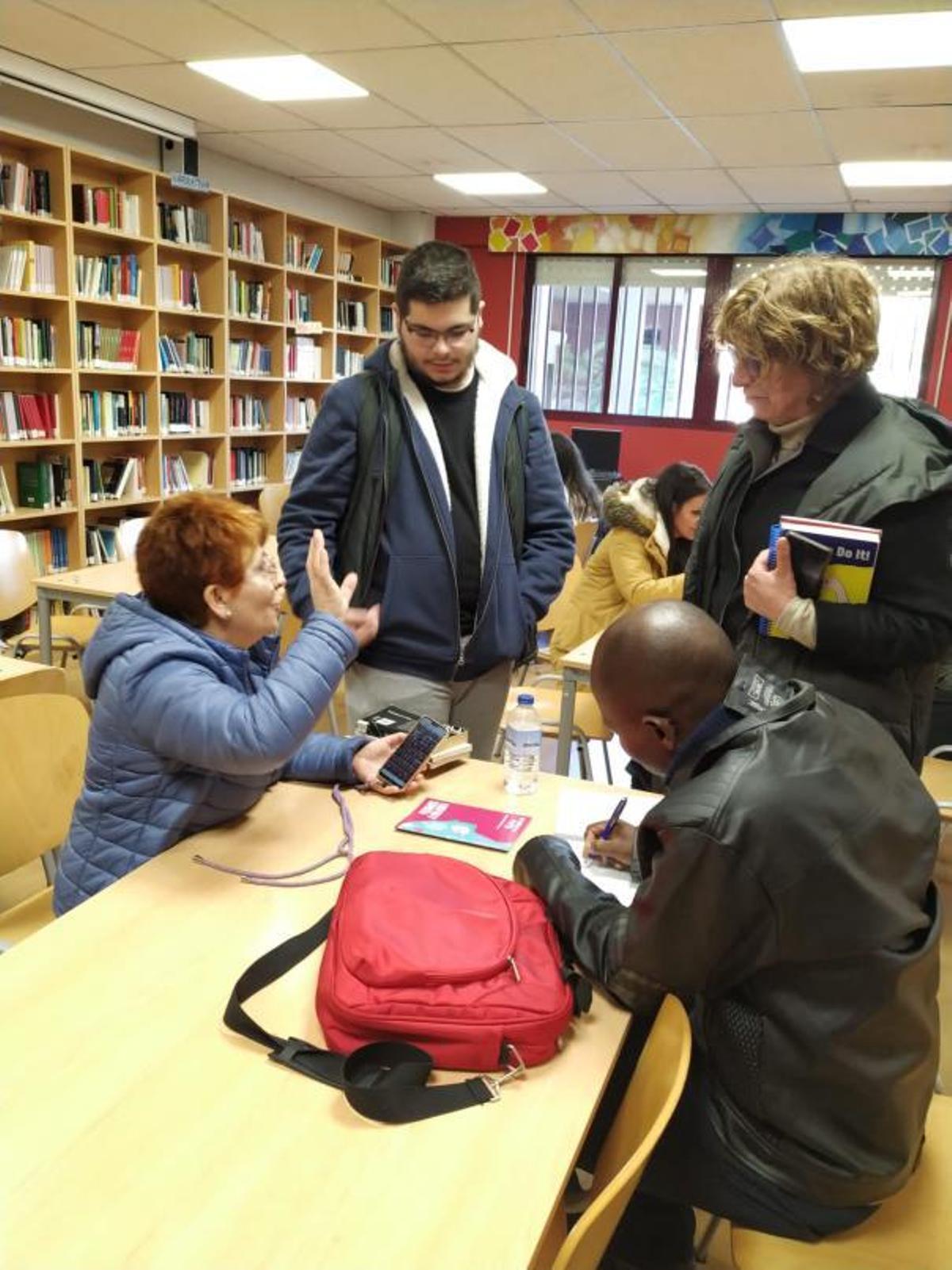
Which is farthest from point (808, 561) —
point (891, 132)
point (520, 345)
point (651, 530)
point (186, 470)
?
point (520, 345)

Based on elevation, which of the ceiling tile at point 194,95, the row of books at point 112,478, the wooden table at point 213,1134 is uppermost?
the ceiling tile at point 194,95

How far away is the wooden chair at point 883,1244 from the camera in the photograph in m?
1.10

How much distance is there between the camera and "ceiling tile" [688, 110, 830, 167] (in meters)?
4.57

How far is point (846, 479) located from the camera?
156 cm

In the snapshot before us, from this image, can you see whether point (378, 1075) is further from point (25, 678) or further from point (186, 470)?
point (186, 470)

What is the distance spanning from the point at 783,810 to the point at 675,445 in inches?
292

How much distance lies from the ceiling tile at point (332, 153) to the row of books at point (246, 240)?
56 cm

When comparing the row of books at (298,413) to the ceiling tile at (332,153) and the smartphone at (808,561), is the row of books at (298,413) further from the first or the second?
the smartphone at (808,561)

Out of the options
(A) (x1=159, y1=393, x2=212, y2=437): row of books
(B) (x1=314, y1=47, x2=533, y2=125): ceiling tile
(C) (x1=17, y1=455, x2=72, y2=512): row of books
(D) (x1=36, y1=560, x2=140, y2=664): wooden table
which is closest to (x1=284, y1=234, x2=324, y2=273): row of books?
(A) (x1=159, y1=393, x2=212, y2=437): row of books

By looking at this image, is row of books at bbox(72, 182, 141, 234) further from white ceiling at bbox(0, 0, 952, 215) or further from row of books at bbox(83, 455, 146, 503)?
row of books at bbox(83, 455, 146, 503)

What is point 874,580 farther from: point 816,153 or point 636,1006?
point 816,153

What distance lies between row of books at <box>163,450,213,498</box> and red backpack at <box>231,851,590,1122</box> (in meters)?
5.22

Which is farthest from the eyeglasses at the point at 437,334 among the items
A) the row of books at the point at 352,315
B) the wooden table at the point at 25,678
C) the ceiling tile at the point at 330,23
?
the row of books at the point at 352,315

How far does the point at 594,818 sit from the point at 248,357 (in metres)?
5.69
